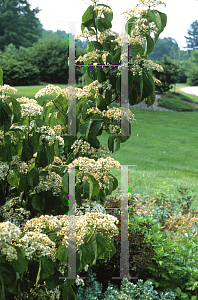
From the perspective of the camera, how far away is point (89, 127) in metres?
1.77

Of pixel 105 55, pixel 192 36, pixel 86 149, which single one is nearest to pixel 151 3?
pixel 105 55

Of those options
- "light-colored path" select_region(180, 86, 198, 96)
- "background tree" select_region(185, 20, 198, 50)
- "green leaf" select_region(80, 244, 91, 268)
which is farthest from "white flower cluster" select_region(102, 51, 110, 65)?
"background tree" select_region(185, 20, 198, 50)

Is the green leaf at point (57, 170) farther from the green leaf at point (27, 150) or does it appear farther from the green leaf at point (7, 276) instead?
the green leaf at point (7, 276)

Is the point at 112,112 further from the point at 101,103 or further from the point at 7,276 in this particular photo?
the point at 7,276

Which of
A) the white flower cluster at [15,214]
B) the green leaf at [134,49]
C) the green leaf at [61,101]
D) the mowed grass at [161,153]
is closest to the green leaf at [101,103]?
the green leaf at [61,101]

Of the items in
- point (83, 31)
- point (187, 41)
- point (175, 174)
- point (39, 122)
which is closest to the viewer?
point (39, 122)

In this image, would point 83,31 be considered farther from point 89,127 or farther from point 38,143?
point 38,143

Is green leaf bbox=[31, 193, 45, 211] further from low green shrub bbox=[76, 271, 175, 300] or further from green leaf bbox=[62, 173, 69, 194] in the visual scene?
low green shrub bbox=[76, 271, 175, 300]

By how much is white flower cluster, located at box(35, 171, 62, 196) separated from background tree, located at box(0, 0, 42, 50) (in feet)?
84.7

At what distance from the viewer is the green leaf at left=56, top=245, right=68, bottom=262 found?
1188mm

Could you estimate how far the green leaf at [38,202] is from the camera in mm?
1718

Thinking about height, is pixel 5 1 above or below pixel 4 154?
above

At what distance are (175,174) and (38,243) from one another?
243 inches

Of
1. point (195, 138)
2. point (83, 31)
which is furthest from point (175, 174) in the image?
point (83, 31)
